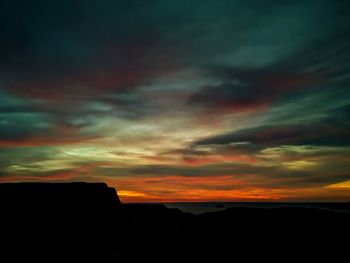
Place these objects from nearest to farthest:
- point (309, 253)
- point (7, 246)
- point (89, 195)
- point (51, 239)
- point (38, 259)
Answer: point (309, 253)
point (38, 259)
point (7, 246)
point (51, 239)
point (89, 195)

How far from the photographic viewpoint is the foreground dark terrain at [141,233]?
38.0ft

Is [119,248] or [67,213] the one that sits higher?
[67,213]

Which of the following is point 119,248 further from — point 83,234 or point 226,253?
point 226,253

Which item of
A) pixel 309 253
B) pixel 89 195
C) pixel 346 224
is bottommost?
pixel 309 253

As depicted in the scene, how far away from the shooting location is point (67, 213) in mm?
25891

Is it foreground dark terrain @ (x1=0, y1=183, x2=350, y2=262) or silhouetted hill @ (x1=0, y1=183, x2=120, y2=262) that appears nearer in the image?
foreground dark terrain @ (x1=0, y1=183, x2=350, y2=262)

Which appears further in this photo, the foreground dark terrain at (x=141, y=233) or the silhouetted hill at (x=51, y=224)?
the silhouetted hill at (x=51, y=224)

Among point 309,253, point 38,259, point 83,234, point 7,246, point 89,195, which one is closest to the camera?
point 309,253

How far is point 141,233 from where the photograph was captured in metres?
24.6

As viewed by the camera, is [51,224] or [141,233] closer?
[51,224]

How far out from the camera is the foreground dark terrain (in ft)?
38.0

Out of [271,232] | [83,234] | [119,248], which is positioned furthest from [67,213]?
[271,232]

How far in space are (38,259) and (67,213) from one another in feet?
28.6

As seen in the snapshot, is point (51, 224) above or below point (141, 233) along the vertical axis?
above
